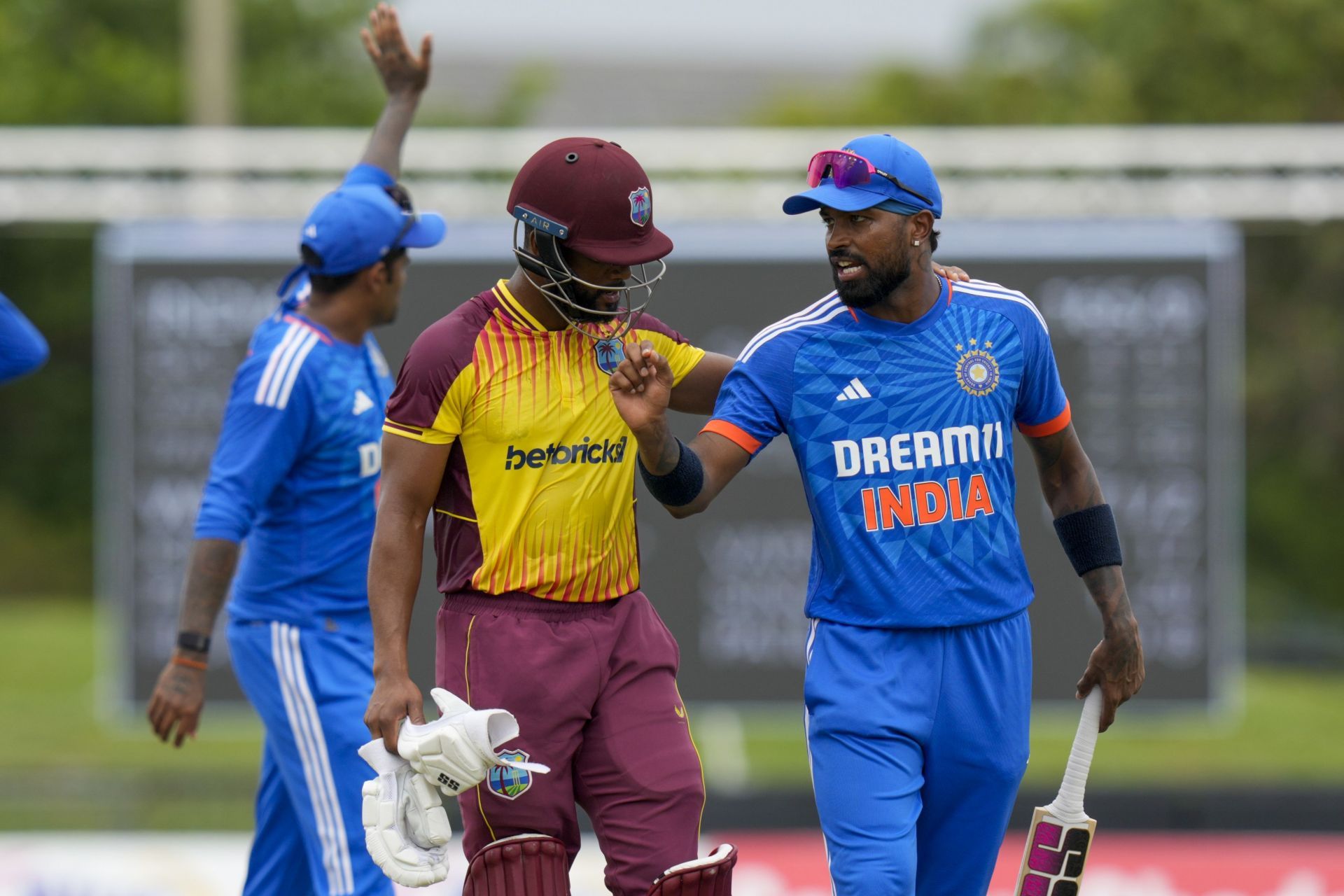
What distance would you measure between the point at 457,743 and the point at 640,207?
117 cm

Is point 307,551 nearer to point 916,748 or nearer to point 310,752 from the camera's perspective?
point 310,752

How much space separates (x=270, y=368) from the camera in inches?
180

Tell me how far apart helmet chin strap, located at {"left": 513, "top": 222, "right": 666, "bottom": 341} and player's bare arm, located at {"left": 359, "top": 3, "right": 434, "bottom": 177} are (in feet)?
5.37

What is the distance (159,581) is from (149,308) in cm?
144

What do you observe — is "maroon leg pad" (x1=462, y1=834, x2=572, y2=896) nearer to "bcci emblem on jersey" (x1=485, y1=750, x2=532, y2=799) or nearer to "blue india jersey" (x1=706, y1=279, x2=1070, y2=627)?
"bcci emblem on jersey" (x1=485, y1=750, x2=532, y2=799)

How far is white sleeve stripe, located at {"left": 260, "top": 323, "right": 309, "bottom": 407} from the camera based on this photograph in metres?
4.53

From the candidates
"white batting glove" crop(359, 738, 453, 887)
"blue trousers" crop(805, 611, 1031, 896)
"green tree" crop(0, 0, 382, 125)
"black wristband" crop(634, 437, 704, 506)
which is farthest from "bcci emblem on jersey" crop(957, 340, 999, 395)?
"green tree" crop(0, 0, 382, 125)

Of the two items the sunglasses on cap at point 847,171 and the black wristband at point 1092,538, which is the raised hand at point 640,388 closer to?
the sunglasses on cap at point 847,171

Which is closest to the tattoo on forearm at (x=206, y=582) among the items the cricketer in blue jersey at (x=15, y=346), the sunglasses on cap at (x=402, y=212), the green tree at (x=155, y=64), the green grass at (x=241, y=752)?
the cricketer in blue jersey at (x=15, y=346)

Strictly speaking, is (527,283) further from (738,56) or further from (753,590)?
(738,56)

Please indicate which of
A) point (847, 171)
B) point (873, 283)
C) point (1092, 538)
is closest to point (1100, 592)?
point (1092, 538)

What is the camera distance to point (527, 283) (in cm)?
375

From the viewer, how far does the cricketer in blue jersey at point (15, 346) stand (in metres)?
4.54

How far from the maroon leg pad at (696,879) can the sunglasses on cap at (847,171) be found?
1503 mm
